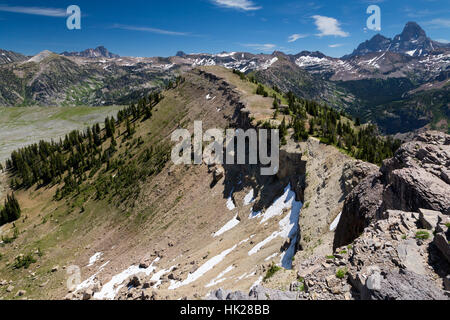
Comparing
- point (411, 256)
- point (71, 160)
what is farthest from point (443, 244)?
point (71, 160)

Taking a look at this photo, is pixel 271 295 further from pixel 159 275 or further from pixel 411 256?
pixel 159 275

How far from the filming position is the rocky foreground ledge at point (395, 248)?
39.4 feet

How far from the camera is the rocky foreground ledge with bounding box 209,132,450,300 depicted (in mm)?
12008

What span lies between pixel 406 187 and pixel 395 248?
5.30 metres

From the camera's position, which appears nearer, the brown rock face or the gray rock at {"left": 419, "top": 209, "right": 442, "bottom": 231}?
the gray rock at {"left": 419, "top": 209, "right": 442, "bottom": 231}

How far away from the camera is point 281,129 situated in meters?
50.5

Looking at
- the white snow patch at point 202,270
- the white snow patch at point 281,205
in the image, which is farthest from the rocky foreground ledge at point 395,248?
the white snow patch at point 202,270

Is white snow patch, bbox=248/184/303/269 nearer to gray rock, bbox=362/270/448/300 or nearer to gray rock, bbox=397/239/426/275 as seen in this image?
gray rock, bbox=397/239/426/275

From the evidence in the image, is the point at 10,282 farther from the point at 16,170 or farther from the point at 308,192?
the point at 16,170
